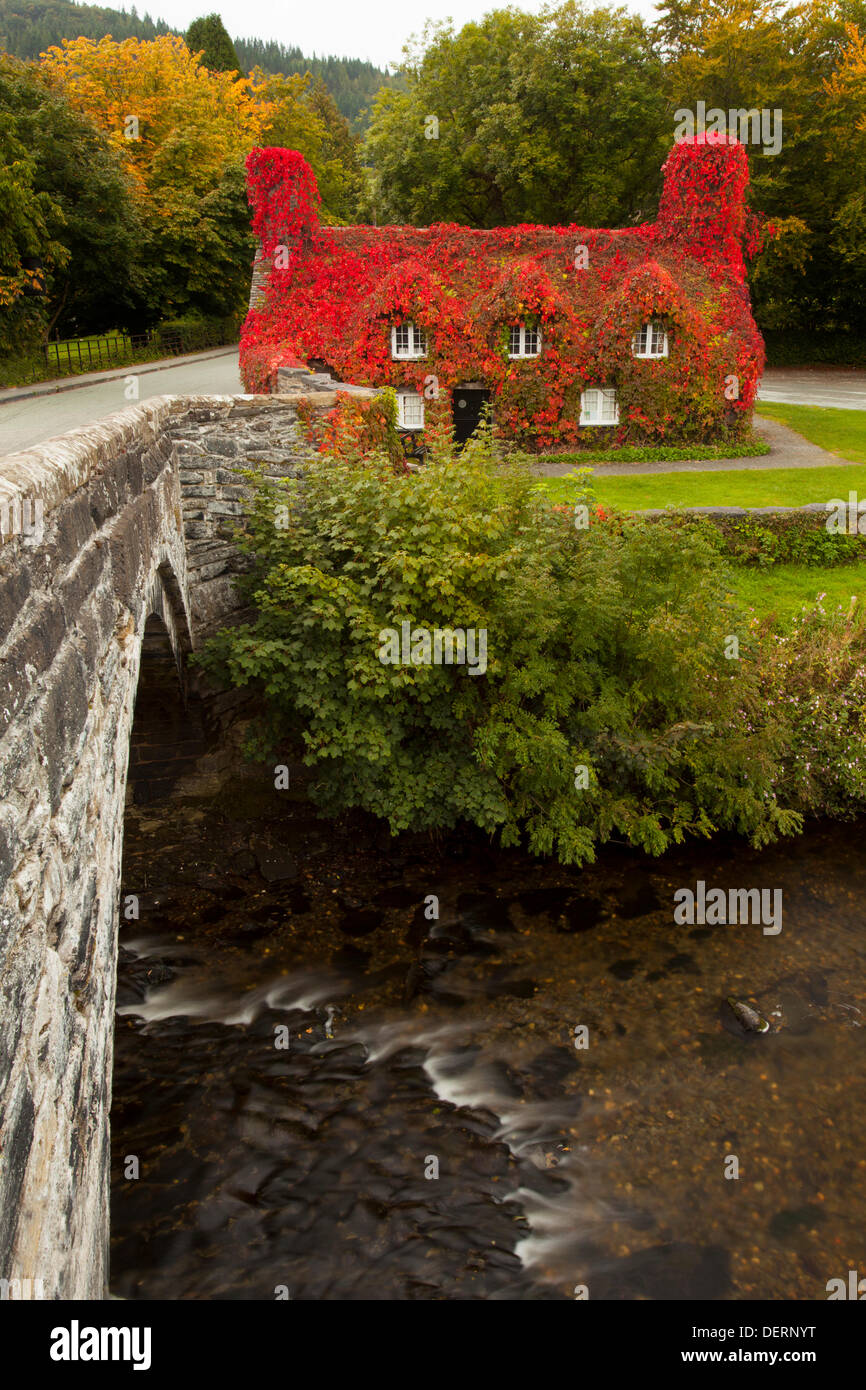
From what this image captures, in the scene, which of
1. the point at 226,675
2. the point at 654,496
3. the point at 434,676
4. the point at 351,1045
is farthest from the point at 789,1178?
the point at 654,496

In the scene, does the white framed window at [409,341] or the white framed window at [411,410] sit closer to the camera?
the white framed window at [409,341]

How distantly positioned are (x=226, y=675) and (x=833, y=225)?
34830mm

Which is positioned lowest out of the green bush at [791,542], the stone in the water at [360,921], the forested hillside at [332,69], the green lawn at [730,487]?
the stone in the water at [360,921]

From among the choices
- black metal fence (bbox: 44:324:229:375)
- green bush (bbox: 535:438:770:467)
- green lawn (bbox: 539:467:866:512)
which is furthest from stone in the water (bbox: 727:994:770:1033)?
black metal fence (bbox: 44:324:229:375)

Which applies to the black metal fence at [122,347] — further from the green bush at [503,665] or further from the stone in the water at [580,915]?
the stone in the water at [580,915]

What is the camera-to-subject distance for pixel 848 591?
580 inches

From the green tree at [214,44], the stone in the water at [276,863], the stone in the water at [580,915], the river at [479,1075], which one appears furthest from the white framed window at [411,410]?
the green tree at [214,44]

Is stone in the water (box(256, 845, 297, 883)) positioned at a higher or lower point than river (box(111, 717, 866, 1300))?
higher

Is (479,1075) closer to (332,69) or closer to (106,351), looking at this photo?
(106,351)

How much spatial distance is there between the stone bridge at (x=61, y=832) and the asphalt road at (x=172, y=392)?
599 centimetres

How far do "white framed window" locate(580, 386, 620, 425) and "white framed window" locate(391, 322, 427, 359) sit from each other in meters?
4.38

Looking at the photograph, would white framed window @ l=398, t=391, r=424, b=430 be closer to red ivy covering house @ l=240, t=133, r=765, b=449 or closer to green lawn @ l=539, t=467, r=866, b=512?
red ivy covering house @ l=240, t=133, r=765, b=449

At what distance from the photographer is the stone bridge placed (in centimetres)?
289

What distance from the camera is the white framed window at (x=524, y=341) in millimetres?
22312
